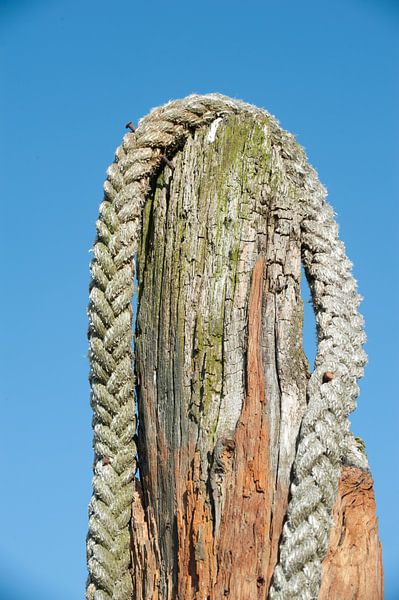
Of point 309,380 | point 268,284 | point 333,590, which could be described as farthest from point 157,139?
point 333,590

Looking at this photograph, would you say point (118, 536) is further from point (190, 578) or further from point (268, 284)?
point (268, 284)

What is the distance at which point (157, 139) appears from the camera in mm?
3494

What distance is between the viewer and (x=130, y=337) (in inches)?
134

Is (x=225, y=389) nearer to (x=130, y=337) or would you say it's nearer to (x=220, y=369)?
(x=220, y=369)

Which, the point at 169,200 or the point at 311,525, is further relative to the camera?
the point at 169,200

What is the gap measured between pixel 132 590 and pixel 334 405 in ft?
3.40

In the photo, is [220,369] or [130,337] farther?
[130,337]

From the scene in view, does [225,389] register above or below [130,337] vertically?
below

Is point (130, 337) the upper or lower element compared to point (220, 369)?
upper

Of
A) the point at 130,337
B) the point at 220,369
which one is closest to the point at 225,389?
the point at 220,369

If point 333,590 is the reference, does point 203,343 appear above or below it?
above

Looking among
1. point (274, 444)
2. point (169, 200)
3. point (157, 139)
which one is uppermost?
point (157, 139)

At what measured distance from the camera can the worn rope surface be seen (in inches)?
122

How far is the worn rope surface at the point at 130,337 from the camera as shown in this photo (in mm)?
3092
